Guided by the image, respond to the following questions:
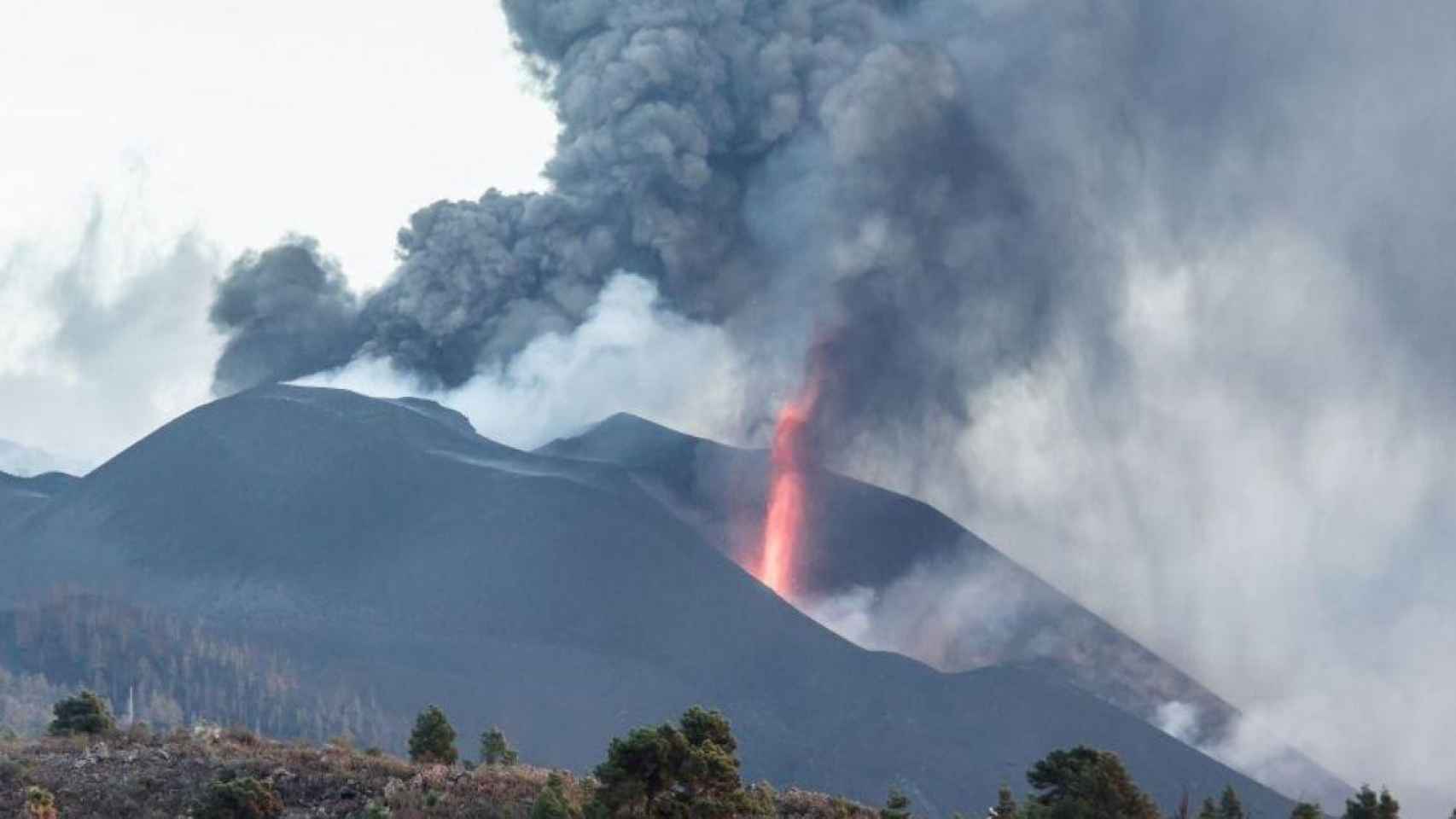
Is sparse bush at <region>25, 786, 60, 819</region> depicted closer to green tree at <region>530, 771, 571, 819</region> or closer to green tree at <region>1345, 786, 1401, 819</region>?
green tree at <region>530, 771, 571, 819</region>

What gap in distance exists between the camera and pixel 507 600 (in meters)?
103

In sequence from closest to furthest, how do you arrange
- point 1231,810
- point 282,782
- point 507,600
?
point 282,782 → point 1231,810 → point 507,600

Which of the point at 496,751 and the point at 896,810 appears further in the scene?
the point at 496,751

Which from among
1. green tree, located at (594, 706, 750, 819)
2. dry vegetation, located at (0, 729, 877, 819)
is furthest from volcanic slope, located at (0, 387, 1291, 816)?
green tree, located at (594, 706, 750, 819)

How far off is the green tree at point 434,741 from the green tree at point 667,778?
10.1 metres

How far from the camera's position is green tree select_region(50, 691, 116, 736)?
3347cm

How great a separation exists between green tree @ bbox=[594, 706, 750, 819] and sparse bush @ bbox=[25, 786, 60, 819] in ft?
24.5

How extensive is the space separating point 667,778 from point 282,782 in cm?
656

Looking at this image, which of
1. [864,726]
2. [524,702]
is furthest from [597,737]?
[864,726]

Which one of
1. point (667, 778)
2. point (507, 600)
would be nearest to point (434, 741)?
point (667, 778)

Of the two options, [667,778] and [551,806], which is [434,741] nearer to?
[551,806]

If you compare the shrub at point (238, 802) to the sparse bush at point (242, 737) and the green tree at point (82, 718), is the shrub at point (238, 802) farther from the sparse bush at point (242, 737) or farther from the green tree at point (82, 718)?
the green tree at point (82, 718)

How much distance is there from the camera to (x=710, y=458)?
127000mm

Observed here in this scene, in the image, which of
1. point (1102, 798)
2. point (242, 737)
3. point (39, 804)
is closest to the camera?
point (39, 804)
